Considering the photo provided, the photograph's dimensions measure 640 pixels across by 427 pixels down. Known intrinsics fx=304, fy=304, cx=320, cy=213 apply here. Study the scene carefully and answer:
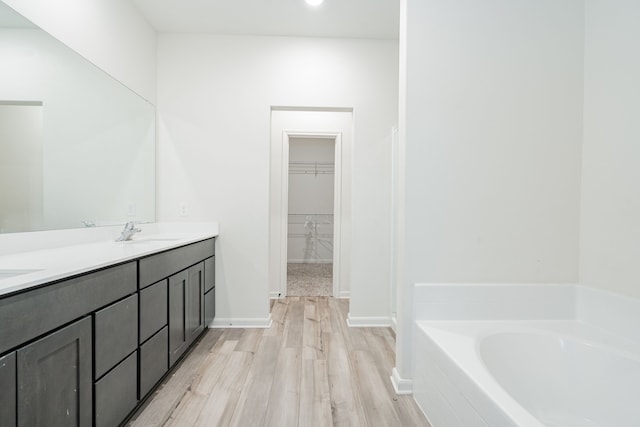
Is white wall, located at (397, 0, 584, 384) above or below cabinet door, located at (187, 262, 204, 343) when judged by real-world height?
above

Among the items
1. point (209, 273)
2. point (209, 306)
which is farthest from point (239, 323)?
point (209, 273)

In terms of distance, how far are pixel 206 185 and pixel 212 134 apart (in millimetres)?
466

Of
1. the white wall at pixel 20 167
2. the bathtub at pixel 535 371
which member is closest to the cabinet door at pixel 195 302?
the white wall at pixel 20 167

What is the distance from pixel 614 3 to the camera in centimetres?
158

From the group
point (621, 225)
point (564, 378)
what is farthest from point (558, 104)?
point (564, 378)

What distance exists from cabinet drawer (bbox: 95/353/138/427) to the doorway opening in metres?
4.68

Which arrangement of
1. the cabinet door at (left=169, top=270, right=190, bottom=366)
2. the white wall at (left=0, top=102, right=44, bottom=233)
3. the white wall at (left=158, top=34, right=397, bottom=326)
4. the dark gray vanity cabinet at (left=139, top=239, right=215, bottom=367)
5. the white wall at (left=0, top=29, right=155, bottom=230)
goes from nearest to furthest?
1. the white wall at (left=0, top=102, right=44, bottom=233)
2. the white wall at (left=0, top=29, right=155, bottom=230)
3. the dark gray vanity cabinet at (left=139, top=239, right=215, bottom=367)
4. the cabinet door at (left=169, top=270, right=190, bottom=366)
5. the white wall at (left=158, top=34, right=397, bottom=326)

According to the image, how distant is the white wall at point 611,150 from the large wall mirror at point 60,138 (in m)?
2.93

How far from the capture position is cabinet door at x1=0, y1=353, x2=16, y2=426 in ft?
2.76

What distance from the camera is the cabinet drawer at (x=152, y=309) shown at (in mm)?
1580

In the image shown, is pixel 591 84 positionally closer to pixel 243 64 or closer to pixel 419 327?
pixel 419 327

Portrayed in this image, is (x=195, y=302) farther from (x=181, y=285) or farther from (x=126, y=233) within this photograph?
(x=126, y=233)

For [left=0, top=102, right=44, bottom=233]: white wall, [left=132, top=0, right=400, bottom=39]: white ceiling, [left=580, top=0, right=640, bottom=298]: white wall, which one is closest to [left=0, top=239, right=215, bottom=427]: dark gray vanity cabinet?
[left=0, top=102, right=44, bottom=233]: white wall

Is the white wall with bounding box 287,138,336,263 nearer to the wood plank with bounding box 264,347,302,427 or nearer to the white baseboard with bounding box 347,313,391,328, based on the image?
the white baseboard with bounding box 347,313,391,328
